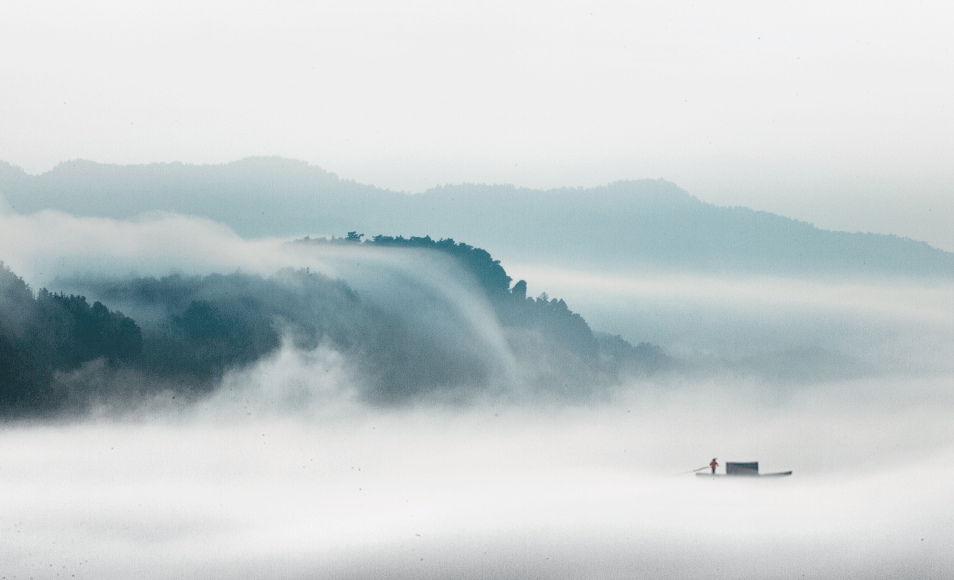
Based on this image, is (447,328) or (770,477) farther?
(447,328)

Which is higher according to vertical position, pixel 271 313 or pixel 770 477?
pixel 271 313

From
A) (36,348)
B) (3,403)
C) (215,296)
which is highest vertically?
(215,296)

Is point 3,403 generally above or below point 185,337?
below

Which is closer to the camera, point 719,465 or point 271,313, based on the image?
point 719,465

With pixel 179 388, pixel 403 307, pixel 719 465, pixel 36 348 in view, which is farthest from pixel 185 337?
pixel 719 465

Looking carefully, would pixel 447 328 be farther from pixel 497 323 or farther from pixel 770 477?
pixel 770 477

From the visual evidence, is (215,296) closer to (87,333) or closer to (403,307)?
(87,333)

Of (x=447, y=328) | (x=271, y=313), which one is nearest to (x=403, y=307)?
(x=447, y=328)

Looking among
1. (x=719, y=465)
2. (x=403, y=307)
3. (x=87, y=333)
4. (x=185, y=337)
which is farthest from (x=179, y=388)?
(x=719, y=465)
